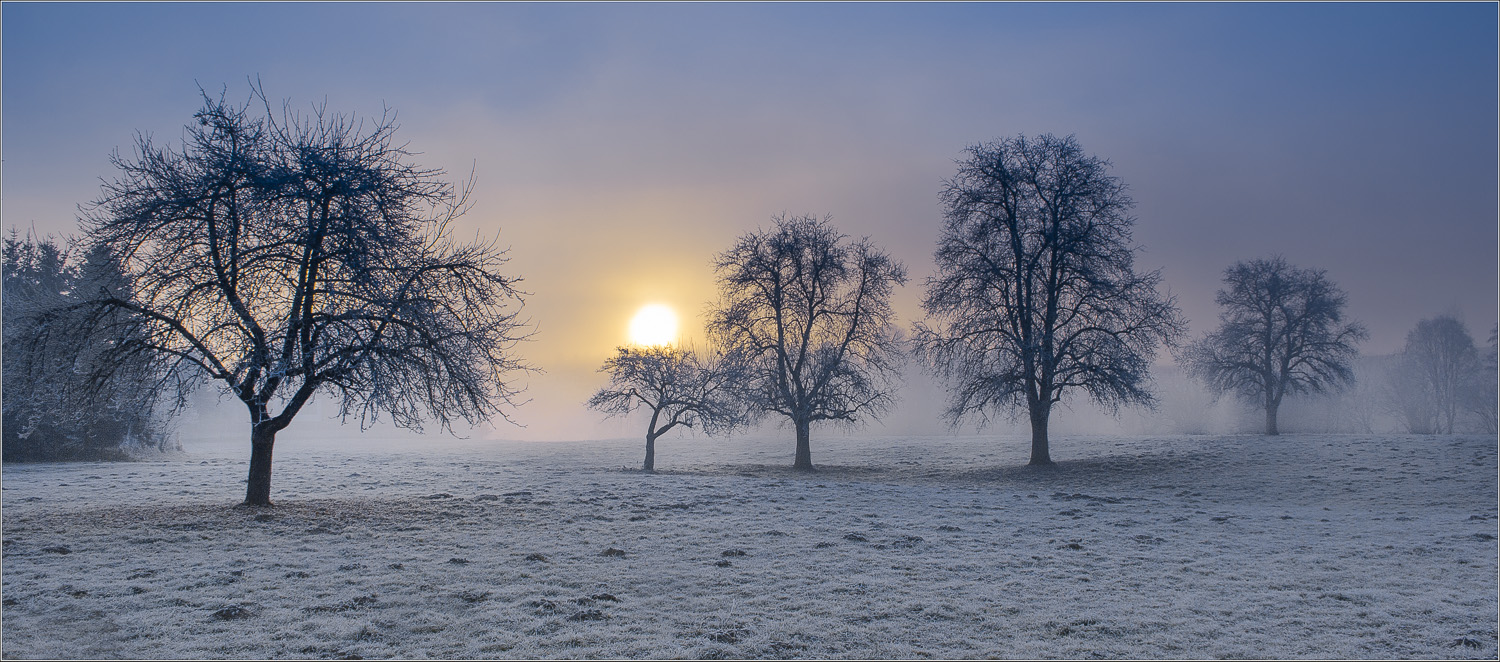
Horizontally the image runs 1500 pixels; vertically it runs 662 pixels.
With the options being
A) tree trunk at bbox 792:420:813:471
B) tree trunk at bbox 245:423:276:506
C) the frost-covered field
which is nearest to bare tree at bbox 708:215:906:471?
tree trunk at bbox 792:420:813:471

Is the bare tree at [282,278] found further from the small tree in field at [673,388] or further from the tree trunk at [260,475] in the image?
the small tree in field at [673,388]

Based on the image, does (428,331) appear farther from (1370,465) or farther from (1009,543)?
(1370,465)

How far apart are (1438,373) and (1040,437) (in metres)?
62.5

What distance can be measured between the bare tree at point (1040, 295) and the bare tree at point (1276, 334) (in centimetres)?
1844

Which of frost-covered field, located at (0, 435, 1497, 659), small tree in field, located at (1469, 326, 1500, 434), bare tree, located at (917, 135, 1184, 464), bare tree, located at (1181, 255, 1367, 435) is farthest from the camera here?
small tree in field, located at (1469, 326, 1500, 434)

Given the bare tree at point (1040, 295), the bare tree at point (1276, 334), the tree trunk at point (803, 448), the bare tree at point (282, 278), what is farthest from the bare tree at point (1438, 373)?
the bare tree at point (282, 278)

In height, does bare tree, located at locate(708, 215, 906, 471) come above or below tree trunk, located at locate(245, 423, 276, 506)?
above

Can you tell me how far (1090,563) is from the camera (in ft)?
37.4

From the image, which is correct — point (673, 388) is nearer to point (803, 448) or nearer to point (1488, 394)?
point (803, 448)

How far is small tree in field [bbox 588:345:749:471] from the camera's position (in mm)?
29812

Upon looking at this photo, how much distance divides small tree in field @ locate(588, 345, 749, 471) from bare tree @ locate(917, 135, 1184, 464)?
817 cm

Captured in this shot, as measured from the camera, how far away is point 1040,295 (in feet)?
92.1

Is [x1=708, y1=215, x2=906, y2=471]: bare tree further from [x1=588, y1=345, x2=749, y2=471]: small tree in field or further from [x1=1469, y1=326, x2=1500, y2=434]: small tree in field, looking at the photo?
[x1=1469, y1=326, x2=1500, y2=434]: small tree in field

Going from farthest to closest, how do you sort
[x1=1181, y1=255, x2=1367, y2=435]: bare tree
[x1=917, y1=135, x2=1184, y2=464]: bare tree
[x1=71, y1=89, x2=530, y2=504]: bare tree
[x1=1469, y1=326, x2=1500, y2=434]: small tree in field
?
[x1=1469, y1=326, x2=1500, y2=434]: small tree in field
[x1=1181, y1=255, x2=1367, y2=435]: bare tree
[x1=917, y1=135, x2=1184, y2=464]: bare tree
[x1=71, y1=89, x2=530, y2=504]: bare tree
